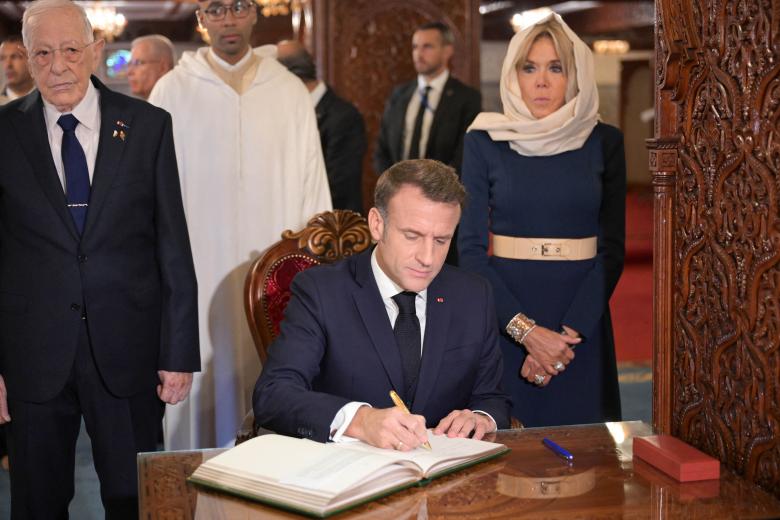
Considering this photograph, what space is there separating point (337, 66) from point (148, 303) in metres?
5.44

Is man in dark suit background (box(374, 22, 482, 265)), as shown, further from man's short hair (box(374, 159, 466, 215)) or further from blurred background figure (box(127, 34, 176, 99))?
man's short hair (box(374, 159, 466, 215))

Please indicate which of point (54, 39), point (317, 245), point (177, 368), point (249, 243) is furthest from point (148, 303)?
point (249, 243)

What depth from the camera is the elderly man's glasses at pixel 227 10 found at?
4.18 m

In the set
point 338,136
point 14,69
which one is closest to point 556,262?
point 338,136

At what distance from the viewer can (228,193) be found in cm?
429

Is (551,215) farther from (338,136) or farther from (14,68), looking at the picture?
(14,68)

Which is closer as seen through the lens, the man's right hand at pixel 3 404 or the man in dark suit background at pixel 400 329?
the man in dark suit background at pixel 400 329

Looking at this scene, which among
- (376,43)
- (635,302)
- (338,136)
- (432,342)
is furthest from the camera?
(635,302)

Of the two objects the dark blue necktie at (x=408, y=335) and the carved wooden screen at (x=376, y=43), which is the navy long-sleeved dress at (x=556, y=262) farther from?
the carved wooden screen at (x=376, y=43)

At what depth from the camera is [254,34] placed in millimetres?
16156

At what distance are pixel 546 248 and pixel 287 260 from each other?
0.87 metres

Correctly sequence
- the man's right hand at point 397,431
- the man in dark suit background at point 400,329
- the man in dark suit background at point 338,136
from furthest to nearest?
the man in dark suit background at point 338,136 → the man in dark suit background at point 400,329 → the man's right hand at point 397,431

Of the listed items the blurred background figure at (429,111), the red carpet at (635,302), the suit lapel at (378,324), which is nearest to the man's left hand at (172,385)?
the suit lapel at (378,324)

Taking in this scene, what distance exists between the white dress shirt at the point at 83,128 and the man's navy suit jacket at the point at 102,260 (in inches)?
1.2
